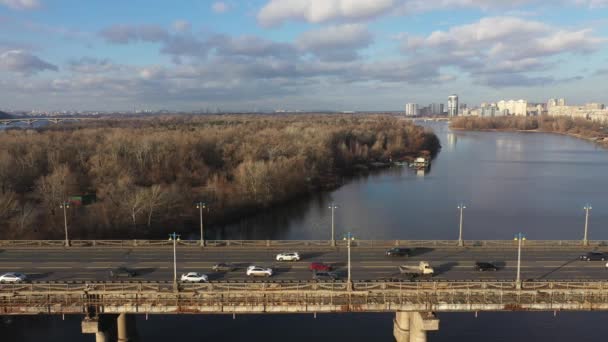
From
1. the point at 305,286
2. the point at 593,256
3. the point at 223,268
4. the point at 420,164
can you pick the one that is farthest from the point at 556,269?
the point at 420,164

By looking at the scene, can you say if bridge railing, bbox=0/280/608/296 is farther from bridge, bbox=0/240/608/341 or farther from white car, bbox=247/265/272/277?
white car, bbox=247/265/272/277

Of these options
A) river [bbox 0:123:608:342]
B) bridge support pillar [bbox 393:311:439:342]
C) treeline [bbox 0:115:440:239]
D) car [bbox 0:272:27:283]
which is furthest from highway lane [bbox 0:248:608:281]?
treeline [bbox 0:115:440:239]

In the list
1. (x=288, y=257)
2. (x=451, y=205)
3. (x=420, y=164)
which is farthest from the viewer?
(x=420, y=164)

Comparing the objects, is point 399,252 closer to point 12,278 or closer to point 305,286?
point 305,286

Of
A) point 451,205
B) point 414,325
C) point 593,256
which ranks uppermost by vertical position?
point 593,256

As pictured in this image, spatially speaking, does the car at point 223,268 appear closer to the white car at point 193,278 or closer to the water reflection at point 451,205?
the white car at point 193,278

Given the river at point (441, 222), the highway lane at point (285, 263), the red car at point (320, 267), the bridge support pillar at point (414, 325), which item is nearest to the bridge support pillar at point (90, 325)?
the highway lane at point (285, 263)
